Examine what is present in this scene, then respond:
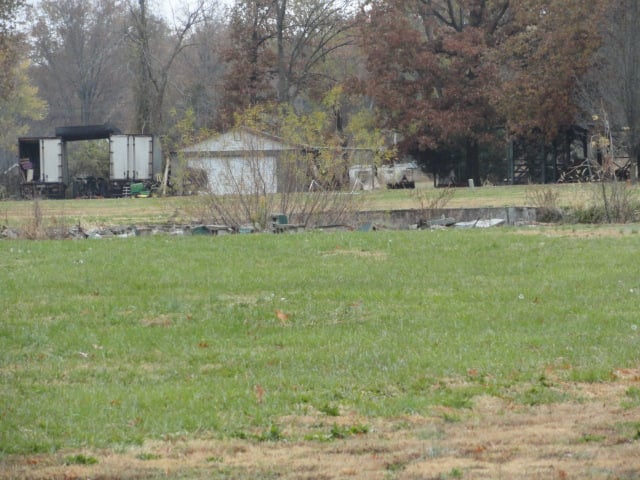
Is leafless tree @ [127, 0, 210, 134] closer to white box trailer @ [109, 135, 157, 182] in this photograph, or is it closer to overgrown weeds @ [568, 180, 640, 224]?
white box trailer @ [109, 135, 157, 182]

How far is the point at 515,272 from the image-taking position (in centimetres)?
1517

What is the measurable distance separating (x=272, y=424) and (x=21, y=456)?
188 centimetres

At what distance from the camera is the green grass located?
335 inches

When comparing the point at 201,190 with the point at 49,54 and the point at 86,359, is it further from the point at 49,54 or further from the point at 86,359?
the point at 49,54

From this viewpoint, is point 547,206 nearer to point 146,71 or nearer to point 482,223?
point 482,223

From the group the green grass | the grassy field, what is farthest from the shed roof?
the grassy field

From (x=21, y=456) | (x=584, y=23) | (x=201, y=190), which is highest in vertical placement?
(x=584, y=23)

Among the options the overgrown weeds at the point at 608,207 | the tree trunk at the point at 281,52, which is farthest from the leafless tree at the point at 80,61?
Result: the overgrown weeds at the point at 608,207

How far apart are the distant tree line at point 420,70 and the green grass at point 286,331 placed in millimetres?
9977

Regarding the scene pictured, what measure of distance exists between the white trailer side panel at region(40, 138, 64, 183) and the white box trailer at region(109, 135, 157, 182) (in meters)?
2.37

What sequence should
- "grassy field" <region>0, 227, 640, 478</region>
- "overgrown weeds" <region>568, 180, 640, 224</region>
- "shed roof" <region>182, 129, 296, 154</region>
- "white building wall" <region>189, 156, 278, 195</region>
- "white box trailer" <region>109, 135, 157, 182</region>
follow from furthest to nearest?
"white box trailer" <region>109, 135, 157, 182</region>
"overgrown weeds" <region>568, 180, 640, 224</region>
"shed roof" <region>182, 129, 296, 154</region>
"white building wall" <region>189, 156, 278, 195</region>
"grassy field" <region>0, 227, 640, 478</region>

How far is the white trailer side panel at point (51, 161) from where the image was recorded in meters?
49.0

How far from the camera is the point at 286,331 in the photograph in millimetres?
11703

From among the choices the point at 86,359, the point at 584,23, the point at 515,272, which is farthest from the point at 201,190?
the point at 584,23
